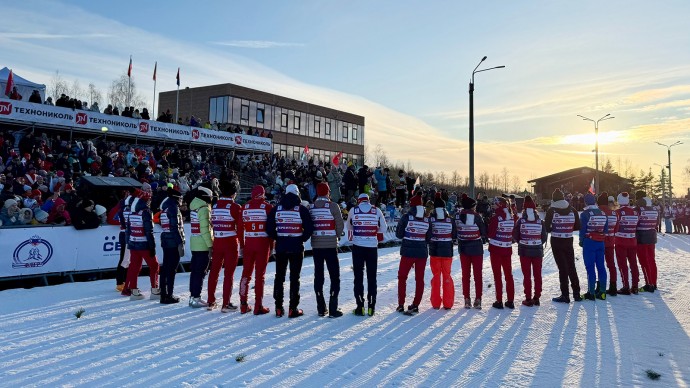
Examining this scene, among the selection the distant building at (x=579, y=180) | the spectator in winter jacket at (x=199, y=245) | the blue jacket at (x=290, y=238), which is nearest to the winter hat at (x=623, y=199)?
the blue jacket at (x=290, y=238)

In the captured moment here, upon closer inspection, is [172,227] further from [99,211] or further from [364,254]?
[99,211]

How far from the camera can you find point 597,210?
9.76 m

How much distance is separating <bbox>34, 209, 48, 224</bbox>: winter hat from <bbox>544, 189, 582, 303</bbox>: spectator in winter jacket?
10.8 metres

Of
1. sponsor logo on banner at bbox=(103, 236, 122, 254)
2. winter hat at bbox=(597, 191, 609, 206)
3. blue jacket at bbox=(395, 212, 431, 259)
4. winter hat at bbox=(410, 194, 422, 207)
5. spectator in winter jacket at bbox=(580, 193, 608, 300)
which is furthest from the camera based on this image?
sponsor logo on banner at bbox=(103, 236, 122, 254)

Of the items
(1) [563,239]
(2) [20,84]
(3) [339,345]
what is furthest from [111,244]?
(2) [20,84]

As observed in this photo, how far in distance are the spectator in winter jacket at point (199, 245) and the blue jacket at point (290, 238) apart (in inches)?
50.3

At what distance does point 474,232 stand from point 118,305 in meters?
6.46

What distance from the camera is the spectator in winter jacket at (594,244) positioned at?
9695mm

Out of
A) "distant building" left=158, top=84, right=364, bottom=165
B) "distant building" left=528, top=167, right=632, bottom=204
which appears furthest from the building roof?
"distant building" left=158, top=84, right=364, bottom=165

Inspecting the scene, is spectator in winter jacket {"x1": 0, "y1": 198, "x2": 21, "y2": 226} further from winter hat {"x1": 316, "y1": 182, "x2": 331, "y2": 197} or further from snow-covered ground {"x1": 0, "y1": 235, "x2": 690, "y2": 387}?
winter hat {"x1": 316, "y1": 182, "x2": 331, "y2": 197}

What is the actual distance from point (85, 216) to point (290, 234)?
19.9 feet

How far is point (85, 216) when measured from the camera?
11109mm

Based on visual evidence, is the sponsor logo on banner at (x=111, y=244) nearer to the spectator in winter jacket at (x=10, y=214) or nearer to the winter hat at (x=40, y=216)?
the winter hat at (x=40, y=216)

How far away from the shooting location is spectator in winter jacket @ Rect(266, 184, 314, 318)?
7770 mm
